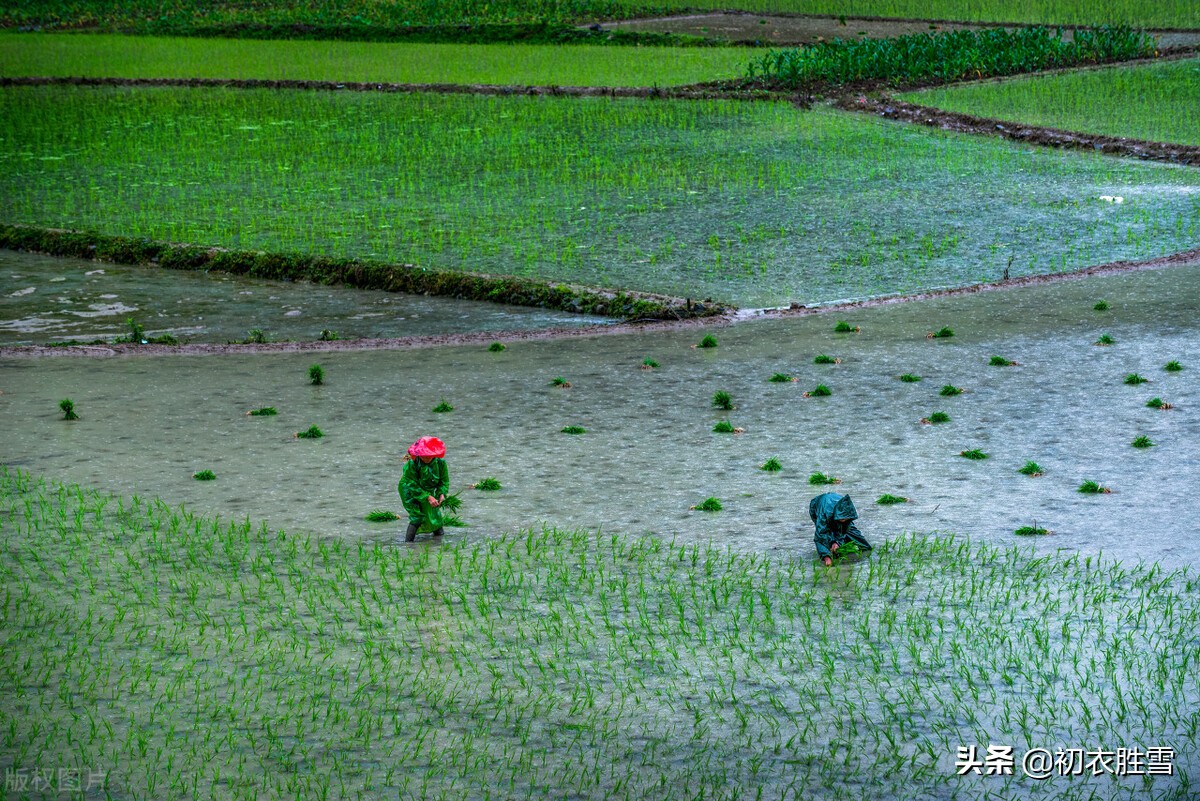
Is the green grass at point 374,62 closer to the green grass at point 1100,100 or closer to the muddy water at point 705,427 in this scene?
the green grass at point 1100,100

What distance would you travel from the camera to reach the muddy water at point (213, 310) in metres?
13.6

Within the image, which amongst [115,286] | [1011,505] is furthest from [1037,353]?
[115,286]

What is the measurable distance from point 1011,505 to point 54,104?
989 inches

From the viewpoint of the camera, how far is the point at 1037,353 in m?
11.5

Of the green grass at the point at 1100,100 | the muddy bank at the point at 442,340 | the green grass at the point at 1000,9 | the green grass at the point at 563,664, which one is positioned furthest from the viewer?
the green grass at the point at 1000,9

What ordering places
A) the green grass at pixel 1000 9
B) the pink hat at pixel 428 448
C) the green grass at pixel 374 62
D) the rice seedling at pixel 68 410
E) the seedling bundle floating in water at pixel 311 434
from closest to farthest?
the pink hat at pixel 428 448
the seedling bundle floating in water at pixel 311 434
the rice seedling at pixel 68 410
the green grass at pixel 374 62
the green grass at pixel 1000 9

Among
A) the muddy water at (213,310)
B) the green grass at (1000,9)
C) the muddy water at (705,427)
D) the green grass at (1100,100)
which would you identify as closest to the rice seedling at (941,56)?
the green grass at (1100,100)

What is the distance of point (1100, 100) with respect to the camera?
993 inches

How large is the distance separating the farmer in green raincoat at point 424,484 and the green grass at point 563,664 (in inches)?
7.3

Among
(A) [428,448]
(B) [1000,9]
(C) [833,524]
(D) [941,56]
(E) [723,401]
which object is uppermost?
(B) [1000,9]

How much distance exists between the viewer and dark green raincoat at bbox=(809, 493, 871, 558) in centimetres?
705

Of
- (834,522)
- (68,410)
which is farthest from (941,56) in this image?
(834,522)

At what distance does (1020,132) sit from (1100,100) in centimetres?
371

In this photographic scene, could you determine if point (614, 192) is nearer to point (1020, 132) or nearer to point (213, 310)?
point (213, 310)
